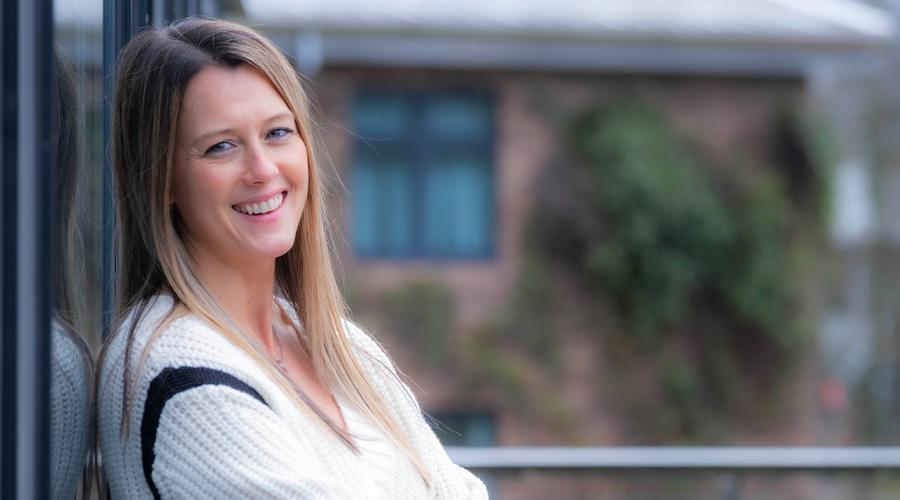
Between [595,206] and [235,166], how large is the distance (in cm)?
901

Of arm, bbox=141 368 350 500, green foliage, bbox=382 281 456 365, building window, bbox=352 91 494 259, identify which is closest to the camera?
arm, bbox=141 368 350 500

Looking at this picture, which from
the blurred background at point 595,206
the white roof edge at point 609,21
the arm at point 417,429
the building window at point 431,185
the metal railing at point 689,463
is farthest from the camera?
the building window at point 431,185

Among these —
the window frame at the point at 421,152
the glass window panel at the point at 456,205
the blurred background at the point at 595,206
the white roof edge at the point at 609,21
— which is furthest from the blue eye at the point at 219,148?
the glass window panel at the point at 456,205

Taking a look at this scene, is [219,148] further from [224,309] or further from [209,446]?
[209,446]

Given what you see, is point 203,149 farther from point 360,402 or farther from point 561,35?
point 561,35

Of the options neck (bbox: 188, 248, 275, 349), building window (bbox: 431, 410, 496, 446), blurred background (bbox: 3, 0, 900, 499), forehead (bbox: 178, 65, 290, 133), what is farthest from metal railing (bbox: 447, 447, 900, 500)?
building window (bbox: 431, 410, 496, 446)

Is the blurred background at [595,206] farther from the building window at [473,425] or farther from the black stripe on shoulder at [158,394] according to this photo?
the black stripe on shoulder at [158,394]

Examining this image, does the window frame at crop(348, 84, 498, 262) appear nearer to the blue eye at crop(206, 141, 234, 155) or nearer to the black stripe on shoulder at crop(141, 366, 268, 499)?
the blue eye at crop(206, 141, 234, 155)

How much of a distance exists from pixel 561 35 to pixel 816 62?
7.61 feet

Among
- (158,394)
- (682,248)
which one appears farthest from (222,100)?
(682,248)

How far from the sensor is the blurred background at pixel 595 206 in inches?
396

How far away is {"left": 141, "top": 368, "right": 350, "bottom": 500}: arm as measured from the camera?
4.42ft

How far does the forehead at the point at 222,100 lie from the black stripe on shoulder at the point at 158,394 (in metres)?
0.31

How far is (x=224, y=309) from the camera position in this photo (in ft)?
5.24
